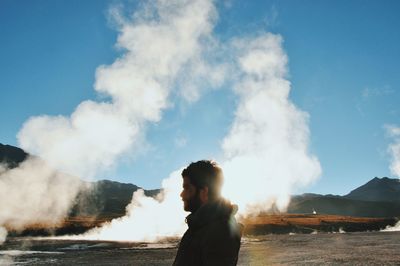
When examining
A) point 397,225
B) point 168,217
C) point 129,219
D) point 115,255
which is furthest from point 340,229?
point 115,255

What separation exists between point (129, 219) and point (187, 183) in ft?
302

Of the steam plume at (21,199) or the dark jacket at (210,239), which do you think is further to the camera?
the steam plume at (21,199)

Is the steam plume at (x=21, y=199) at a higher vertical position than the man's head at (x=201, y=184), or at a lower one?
higher

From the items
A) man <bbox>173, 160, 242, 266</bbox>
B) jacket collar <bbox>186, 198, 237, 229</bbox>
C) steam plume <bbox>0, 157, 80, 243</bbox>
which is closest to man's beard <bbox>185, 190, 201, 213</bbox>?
man <bbox>173, 160, 242, 266</bbox>

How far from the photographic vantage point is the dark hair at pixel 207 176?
395 centimetres

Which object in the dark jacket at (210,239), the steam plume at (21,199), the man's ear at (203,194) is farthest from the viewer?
the steam plume at (21,199)

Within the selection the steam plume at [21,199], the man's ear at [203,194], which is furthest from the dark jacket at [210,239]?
the steam plume at [21,199]

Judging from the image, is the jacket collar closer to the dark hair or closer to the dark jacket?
the dark jacket

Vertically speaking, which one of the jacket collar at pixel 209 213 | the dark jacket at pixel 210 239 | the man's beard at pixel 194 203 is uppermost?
the man's beard at pixel 194 203

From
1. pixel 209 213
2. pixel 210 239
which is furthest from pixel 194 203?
pixel 210 239

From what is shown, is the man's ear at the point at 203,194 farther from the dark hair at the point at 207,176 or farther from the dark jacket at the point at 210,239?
the dark jacket at the point at 210,239

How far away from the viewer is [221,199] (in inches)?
154

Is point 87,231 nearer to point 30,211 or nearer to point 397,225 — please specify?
point 30,211

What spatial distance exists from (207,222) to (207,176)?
50 centimetres
